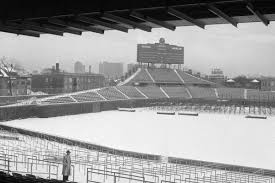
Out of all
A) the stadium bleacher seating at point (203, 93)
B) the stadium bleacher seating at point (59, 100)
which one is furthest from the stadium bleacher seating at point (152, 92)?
the stadium bleacher seating at point (59, 100)

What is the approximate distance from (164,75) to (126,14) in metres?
95.7

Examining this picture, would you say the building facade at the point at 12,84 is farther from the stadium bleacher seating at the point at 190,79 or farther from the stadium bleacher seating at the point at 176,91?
the stadium bleacher seating at the point at 190,79

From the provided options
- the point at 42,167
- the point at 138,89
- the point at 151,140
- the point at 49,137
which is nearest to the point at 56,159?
the point at 42,167

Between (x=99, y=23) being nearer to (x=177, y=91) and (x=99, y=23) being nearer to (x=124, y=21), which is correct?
(x=124, y=21)

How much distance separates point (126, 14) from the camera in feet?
27.6

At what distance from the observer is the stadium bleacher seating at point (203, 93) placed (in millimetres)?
86062

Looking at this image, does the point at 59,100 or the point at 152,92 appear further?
the point at 152,92

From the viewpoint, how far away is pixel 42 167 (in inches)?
657

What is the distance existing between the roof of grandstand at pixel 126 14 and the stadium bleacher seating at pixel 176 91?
75787mm

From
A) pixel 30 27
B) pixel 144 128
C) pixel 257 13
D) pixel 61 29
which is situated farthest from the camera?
pixel 144 128

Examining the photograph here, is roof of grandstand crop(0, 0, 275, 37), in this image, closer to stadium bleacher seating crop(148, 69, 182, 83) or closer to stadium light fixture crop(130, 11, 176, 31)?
stadium light fixture crop(130, 11, 176, 31)

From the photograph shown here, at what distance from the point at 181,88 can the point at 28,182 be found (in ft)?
280

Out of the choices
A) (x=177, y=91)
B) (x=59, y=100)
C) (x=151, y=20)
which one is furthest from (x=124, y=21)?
(x=177, y=91)

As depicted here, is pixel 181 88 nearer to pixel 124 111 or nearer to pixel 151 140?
pixel 124 111
